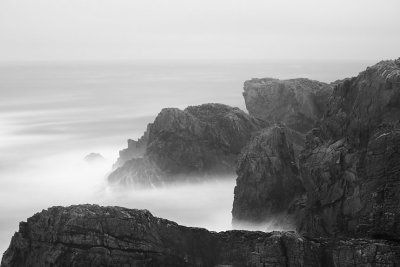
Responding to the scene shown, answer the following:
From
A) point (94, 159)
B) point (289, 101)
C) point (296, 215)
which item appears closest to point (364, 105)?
point (296, 215)

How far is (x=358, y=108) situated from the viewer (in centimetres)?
6925

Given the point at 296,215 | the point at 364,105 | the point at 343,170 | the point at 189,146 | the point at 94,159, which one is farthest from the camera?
the point at 94,159

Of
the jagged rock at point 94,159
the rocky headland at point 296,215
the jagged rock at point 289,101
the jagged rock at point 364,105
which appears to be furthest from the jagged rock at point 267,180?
the jagged rock at point 94,159

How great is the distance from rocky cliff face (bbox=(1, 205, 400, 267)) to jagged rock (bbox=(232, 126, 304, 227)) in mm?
24433

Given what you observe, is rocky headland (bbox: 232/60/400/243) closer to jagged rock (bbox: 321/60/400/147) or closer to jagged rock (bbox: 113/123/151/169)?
jagged rock (bbox: 321/60/400/147)

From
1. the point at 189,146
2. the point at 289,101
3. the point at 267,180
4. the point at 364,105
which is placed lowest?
the point at 267,180

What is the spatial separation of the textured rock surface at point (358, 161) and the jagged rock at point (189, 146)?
34190mm

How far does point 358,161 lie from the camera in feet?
212

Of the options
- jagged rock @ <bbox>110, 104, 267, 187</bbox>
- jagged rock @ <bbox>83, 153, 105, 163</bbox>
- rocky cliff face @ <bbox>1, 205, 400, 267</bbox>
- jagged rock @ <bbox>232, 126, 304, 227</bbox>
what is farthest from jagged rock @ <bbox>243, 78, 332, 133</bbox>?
rocky cliff face @ <bbox>1, 205, 400, 267</bbox>

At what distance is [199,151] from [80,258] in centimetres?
5382

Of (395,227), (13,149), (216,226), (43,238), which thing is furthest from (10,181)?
(395,227)

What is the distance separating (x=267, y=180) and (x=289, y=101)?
34.5 meters

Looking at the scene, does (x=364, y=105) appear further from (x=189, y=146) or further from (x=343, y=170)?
(x=189, y=146)

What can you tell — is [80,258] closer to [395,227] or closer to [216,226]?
[395,227]
